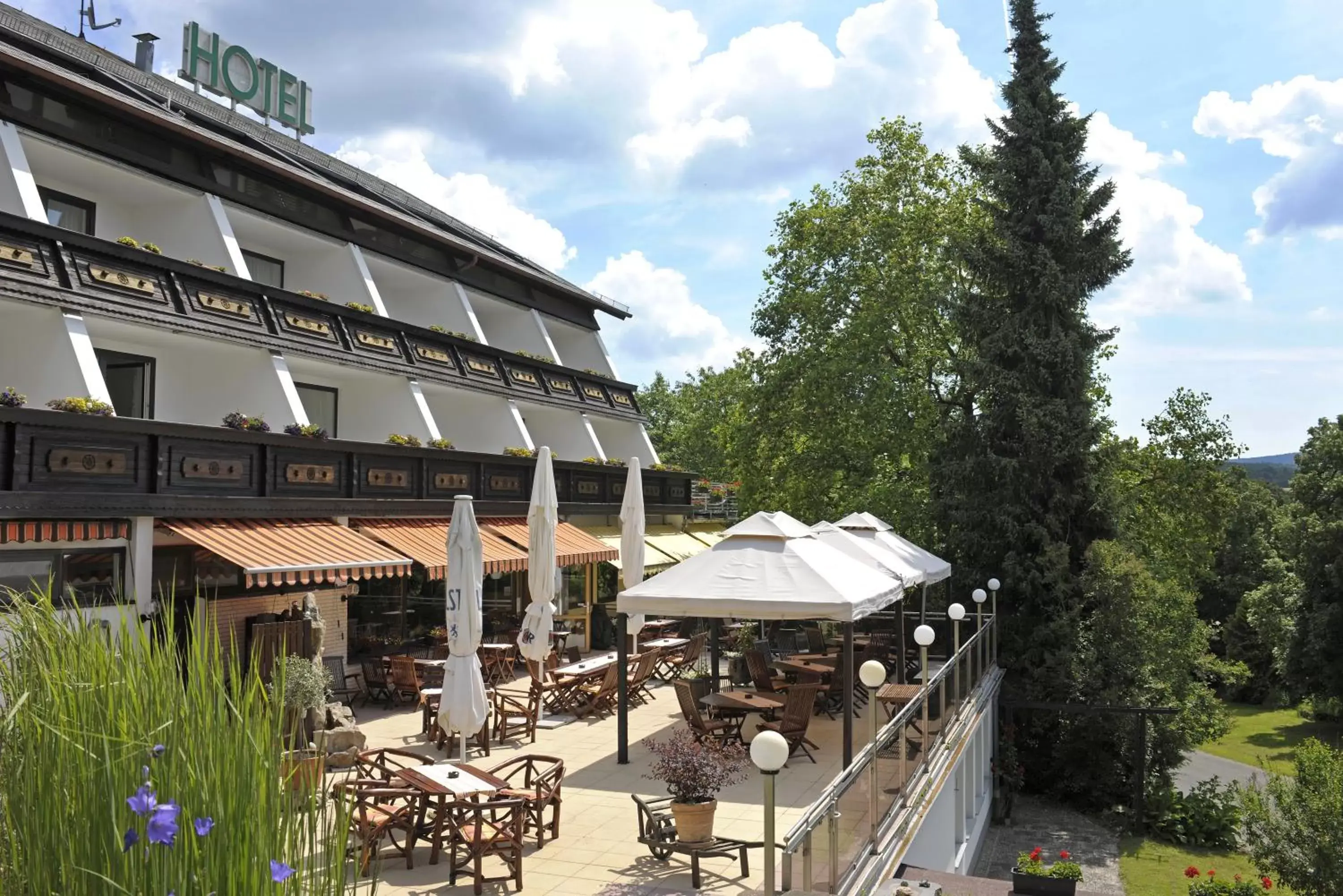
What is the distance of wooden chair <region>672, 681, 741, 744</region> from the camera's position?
43.8ft

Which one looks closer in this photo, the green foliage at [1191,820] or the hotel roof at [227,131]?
the hotel roof at [227,131]

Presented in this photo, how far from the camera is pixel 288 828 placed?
3.91 meters

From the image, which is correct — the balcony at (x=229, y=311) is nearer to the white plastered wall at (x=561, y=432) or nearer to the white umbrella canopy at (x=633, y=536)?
the white plastered wall at (x=561, y=432)

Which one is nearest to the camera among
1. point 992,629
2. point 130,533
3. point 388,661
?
point 130,533

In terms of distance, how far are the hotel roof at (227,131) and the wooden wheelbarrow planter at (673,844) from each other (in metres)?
13.8

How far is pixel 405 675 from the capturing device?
1689cm

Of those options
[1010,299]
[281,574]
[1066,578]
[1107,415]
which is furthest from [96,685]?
[1107,415]

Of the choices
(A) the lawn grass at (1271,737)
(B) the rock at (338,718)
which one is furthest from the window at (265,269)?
(A) the lawn grass at (1271,737)

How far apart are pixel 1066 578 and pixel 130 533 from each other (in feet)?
63.4

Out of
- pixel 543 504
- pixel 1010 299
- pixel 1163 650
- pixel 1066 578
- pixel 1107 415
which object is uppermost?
pixel 1010 299

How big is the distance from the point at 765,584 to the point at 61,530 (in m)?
8.92

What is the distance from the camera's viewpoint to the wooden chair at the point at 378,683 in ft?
56.6

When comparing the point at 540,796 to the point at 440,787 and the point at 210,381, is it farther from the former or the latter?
the point at 210,381

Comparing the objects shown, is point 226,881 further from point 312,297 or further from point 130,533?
point 312,297
